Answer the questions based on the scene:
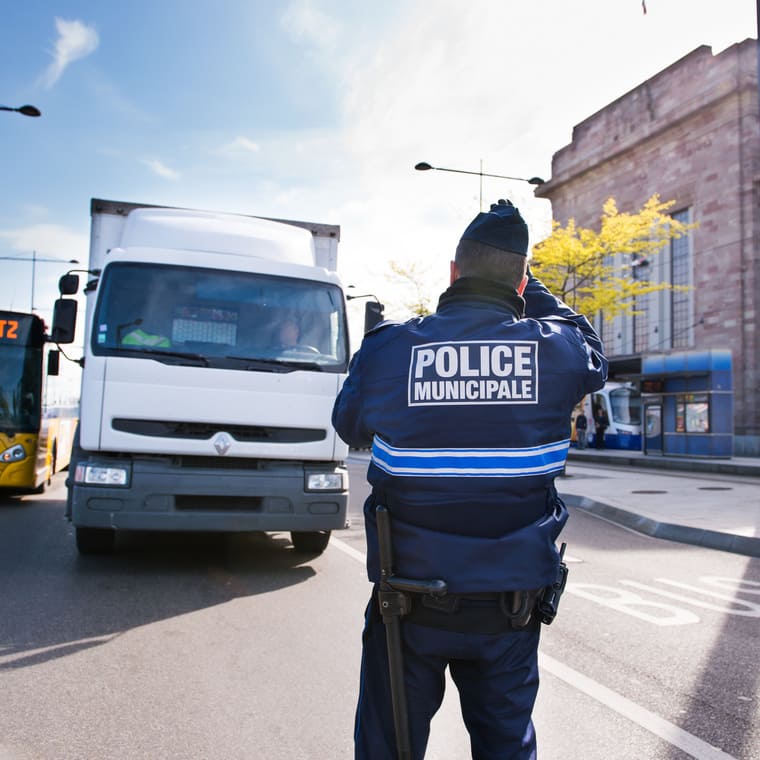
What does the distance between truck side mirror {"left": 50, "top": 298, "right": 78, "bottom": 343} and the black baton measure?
227 inches

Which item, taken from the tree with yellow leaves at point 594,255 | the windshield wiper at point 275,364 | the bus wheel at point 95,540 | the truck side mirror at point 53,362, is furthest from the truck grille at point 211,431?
the tree with yellow leaves at point 594,255

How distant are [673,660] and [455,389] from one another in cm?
330

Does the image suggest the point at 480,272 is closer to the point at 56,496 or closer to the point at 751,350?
the point at 56,496

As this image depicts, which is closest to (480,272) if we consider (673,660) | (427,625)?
(427,625)

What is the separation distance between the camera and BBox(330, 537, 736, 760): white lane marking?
3.19 metres

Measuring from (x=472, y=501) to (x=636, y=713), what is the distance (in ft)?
7.55

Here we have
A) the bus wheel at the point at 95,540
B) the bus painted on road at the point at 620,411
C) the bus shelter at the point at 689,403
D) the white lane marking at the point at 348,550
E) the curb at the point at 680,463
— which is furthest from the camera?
the bus painted on road at the point at 620,411

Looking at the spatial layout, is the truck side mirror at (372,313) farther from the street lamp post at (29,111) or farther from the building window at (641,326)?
the building window at (641,326)

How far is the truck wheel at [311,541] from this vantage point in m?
7.40

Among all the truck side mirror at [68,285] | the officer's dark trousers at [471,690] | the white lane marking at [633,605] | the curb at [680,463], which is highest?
the truck side mirror at [68,285]

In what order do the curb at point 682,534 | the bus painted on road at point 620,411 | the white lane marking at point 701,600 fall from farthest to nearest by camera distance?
the bus painted on road at point 620,411 → the curb at point 682,534 → the white lane marking at point 701,600

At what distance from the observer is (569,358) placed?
80.5 inches

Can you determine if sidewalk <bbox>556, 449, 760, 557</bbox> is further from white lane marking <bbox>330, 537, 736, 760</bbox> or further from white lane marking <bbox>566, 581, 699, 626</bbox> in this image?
white lane marking <bbox>330, 537, 736, 760</bbox>

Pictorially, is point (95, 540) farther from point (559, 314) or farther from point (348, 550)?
point (559, 314)
